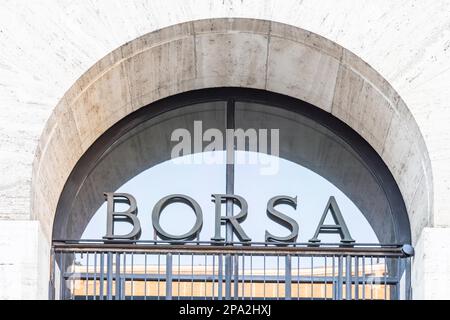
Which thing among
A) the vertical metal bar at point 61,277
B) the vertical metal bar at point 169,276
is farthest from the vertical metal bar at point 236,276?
the vertical metal bar at point 61,277

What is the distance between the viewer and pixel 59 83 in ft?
44.7

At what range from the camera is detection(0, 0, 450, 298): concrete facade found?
13281 mm

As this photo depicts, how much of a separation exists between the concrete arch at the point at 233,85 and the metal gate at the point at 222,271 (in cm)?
58

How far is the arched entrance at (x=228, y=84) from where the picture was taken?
1383 centimetres

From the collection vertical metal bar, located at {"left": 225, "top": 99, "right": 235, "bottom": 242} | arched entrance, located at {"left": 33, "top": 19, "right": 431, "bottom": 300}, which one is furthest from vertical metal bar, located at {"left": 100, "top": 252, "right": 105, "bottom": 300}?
vertical metal bar, located at {"left": 225, "top": 99, "right": 235, "bottom": 242}

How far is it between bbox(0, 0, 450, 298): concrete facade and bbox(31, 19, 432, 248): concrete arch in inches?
0.7

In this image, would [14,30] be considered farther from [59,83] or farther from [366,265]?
[366,265]

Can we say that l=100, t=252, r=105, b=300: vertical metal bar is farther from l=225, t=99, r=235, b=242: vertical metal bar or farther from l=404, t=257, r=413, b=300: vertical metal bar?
l=404, t=257, r=413, b=300: vertical metal bar

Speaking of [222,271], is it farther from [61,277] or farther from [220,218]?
[61,277]

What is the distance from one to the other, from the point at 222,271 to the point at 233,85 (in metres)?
2.04

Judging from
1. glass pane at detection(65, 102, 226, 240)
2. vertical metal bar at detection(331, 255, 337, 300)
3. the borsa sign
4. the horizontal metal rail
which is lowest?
vertical metal bar at detection(331, 255, 337, 300)

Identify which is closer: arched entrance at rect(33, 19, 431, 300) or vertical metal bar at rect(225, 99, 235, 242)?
arched entrance at rect(33, 19, 431, 300)

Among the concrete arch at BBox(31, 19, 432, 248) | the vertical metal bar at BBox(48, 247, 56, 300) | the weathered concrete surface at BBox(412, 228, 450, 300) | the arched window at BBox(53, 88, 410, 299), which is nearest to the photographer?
the weathered concrete surface at BBox(412, 228, 450, 300)

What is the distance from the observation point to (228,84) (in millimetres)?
14953
